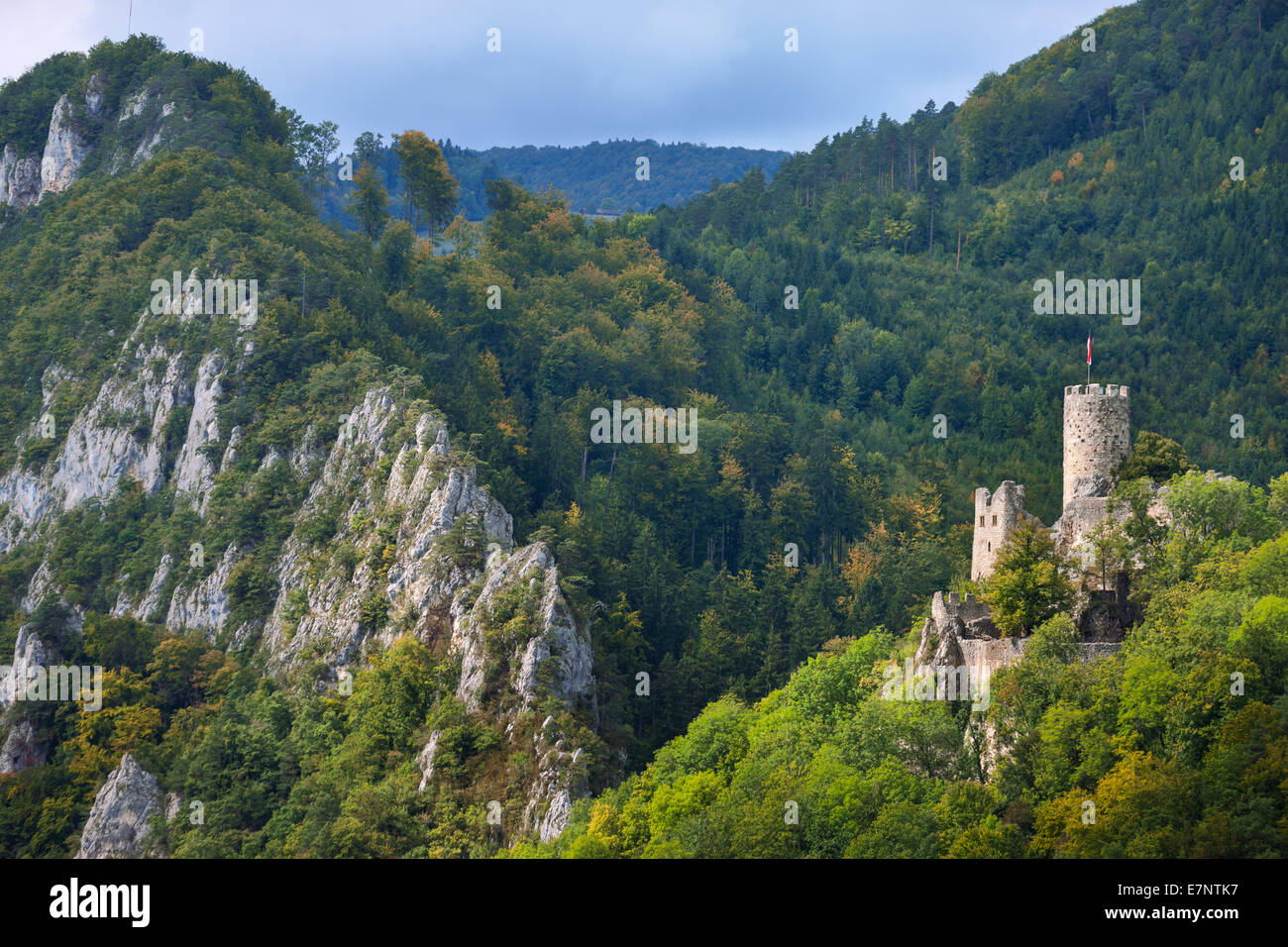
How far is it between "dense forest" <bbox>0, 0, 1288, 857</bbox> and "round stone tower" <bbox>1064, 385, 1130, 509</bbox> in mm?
5235

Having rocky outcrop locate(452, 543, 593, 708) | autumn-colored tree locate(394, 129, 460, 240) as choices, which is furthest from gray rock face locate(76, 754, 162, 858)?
autumn-colored tree locate(394, 129, 460, 240)

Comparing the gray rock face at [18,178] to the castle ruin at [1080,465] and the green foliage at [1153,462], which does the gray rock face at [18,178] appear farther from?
the green foliage at [1153,462]

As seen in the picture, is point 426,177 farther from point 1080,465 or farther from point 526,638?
point 1080,465

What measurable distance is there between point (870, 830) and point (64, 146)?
4012 inches

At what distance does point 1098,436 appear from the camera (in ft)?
207

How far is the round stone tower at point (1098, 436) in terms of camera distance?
63062 mm

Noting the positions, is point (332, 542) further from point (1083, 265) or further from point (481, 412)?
point (1083, 265)

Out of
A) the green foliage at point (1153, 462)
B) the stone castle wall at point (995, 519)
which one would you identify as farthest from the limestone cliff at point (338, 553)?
the green foliage at point (1153, 462)

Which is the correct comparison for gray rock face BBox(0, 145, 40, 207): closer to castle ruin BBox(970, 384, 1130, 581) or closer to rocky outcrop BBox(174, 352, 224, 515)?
rocky outcrop BBox(174, 352, 224, 515)

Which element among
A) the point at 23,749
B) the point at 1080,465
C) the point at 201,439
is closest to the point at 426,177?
the point at 201,439

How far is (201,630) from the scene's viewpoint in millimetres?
86688

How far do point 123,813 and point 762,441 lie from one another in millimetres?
47973

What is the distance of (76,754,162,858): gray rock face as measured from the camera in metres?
74.7
